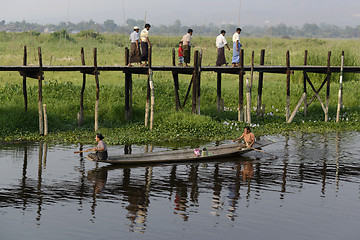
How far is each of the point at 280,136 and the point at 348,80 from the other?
13.7 metres

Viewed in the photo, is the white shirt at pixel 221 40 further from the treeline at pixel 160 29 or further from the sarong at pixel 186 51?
the treeline at pixel 160 29

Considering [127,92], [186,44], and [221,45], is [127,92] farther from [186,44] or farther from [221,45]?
[221,45]

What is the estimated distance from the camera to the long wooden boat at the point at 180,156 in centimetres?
1915

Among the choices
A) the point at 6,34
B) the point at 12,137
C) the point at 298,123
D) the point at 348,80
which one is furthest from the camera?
the point at 6,34

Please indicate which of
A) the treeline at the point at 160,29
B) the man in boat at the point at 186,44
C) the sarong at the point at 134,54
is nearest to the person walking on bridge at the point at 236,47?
the man in boat at the point at 186,44

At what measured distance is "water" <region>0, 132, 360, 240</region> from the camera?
12891mm

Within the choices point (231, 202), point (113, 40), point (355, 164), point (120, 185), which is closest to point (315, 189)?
point (231, 202)

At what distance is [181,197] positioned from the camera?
15570 millimetres

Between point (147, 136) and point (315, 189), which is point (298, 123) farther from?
point (315, 189)

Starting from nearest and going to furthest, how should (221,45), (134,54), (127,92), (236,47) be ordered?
(134,54) → (221,45) → (236,47) → (127,92)

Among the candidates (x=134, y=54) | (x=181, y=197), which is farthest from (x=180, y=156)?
(x=134, y=54)

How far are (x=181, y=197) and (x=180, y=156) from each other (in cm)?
461

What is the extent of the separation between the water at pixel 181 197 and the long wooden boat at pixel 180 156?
0.28 meters

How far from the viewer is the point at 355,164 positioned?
66.1 ft
